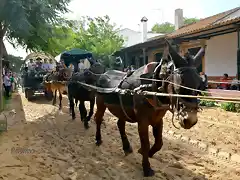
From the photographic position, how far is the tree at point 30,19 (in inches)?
317

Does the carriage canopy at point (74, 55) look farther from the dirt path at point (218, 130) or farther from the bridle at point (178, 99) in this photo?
the bridle at point (178, 99)

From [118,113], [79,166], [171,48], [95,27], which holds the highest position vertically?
[95,27]

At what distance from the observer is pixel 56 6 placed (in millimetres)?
9938

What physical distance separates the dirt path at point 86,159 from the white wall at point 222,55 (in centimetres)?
765

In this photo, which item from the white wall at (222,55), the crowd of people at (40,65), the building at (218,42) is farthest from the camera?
the crowd of people at (40,65)

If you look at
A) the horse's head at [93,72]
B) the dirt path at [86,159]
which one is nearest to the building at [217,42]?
the horse's head at [93,72]

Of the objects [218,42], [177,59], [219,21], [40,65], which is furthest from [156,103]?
[40,65]

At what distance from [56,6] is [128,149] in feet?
21.3

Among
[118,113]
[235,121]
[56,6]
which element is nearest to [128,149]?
[118,113]

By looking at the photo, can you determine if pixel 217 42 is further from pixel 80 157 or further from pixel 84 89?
pixel 80 157

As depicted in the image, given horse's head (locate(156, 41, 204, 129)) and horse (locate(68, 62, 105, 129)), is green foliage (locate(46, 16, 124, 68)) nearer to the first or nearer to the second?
horse (locate(68, 62, 105, 129))

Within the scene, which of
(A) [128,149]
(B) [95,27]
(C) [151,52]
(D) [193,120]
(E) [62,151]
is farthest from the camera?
(B) [95,27]

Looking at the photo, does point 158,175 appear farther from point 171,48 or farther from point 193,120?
point 171,48

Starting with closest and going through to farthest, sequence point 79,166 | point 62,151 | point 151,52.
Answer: point 79,166
point 62,151
point 151,52
